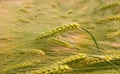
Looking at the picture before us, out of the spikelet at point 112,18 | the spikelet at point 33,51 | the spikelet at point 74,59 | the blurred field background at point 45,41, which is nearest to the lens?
the spikelet at point 74,59

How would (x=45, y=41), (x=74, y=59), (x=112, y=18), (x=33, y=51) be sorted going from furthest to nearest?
1. (x=112, y=18)
2. (x=45, y=41)
3. (x=33, y=51)
4. (x=74, y=59)

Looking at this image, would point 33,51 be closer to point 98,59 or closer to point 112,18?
point 98,59

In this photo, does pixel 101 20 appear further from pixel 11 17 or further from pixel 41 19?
pixel 11 17

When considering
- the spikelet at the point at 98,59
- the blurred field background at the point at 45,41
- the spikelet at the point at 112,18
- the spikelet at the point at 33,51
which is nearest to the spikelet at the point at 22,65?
the blurred field background at the point at 45,41

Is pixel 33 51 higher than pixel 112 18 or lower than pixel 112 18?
lower

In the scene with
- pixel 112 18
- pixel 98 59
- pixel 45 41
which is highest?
pixel 112 18

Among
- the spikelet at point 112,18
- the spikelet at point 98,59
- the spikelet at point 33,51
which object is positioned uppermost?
the spikelet at point 112,18

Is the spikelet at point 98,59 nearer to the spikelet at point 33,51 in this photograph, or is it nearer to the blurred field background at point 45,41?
the blurred field background at point 45,41

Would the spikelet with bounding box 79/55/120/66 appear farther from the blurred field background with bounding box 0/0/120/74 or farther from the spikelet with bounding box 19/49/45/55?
the spikelet with bounding box 19/49/45/55

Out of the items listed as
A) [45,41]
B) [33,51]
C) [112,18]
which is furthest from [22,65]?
[112,18]

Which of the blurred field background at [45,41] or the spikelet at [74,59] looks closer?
the spikelet at [74,59]
